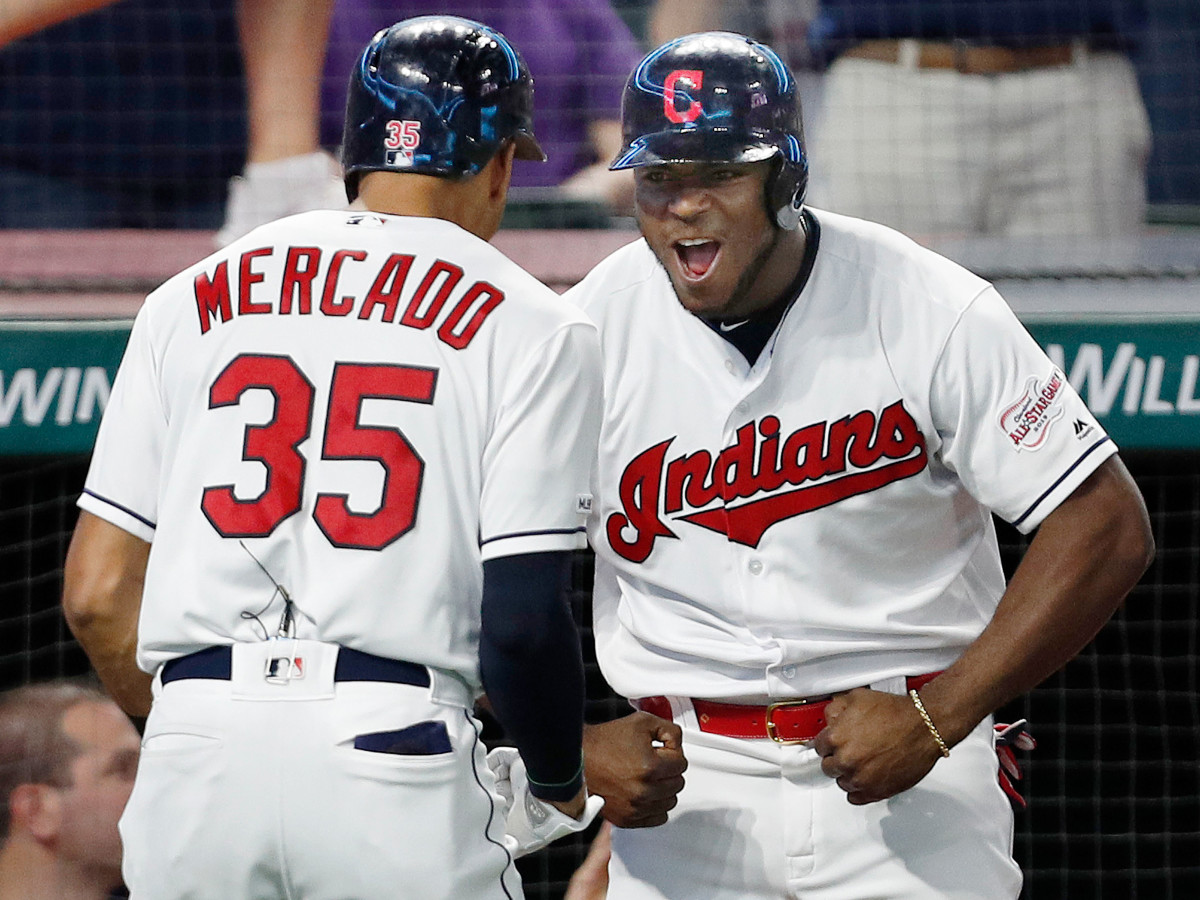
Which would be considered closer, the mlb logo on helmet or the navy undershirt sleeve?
the navy undershirt sleeve

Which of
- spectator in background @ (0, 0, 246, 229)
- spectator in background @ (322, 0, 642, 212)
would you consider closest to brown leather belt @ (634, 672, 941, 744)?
spectator in background @ (322, 0, 642, 212)

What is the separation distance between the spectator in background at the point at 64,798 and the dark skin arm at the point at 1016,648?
6.07 feet

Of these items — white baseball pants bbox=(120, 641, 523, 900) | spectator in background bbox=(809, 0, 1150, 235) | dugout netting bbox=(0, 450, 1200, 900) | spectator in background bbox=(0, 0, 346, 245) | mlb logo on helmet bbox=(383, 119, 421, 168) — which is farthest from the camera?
spectator in background bbox=(0, 0, 346, 245)

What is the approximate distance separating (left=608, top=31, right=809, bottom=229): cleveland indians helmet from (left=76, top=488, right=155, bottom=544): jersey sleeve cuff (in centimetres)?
69

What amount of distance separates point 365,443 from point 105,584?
38 centimetres

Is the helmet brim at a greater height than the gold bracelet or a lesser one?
greater

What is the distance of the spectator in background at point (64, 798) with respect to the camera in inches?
129

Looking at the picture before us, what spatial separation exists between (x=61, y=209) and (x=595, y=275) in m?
2.11

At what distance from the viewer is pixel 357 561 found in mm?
1634

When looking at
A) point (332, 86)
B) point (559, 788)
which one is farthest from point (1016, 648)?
point (332, 86)

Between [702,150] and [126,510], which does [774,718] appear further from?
[126,510]

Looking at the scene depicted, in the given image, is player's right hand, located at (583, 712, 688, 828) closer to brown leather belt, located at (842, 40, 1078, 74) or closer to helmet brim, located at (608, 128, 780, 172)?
helmet brim, located at (608, 128, 780, 172)

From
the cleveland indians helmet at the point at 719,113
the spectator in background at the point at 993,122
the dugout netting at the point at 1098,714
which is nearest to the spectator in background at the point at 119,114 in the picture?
the dugout netting at the point at 1098,714

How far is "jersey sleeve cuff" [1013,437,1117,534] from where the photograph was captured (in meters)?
1.96
